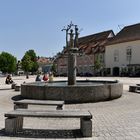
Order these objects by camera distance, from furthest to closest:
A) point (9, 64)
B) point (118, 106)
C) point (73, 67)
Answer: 1. point (9, 64)
2. point (73, 67)
3. point (118, 106)

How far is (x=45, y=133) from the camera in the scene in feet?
27.1

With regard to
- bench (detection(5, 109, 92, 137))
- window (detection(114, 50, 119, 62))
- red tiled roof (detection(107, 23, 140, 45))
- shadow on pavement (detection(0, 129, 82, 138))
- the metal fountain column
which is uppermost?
red tiled roof (detection(107, 23, 140, 45))

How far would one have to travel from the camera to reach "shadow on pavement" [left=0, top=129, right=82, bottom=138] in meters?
7.96

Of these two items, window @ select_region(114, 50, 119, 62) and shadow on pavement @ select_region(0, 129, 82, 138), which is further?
window @ select_region(114, 50, 119, 62)

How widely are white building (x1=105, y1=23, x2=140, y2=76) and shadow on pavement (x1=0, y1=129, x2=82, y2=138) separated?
5934 centimetres

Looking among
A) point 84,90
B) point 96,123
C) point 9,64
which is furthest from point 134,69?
point 96,123

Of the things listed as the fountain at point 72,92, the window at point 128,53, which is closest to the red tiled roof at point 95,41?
the window at point 128,53

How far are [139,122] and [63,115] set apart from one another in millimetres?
2699

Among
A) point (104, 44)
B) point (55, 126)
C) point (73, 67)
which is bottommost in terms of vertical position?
point (55, 126)

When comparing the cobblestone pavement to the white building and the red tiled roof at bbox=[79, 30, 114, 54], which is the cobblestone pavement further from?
the red tiled roof at bbox=[79, 30, 114, 54]

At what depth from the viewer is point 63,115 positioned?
8164 mm

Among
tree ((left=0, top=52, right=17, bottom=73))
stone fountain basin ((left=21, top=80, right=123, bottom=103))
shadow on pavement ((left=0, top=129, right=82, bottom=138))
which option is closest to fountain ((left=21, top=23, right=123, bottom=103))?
stone fountain basin ((left=21, top=80, right=123, bottom=103))

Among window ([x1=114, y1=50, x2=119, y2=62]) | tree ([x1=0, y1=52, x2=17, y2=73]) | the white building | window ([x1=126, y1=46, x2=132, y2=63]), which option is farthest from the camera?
tree ([x1=0, y1=52, x2=17, y2=73])

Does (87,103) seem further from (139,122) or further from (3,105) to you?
(139,122)
